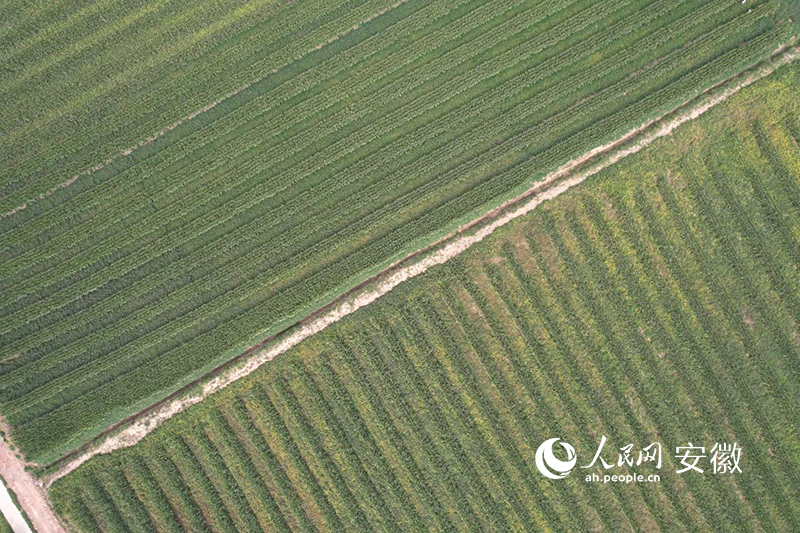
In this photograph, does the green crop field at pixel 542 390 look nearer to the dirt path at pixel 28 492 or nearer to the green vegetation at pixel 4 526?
the dirt path at pixel 28 492

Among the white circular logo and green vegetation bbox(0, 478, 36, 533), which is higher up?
green vegetation bbox(0, 478, 36, 533)

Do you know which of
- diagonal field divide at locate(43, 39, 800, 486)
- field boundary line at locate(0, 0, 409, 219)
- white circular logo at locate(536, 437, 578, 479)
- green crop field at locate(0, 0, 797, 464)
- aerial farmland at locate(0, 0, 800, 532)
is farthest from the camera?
field boundary line at locate(0, 0, 409, 219)

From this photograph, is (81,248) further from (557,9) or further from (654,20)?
(654,20)

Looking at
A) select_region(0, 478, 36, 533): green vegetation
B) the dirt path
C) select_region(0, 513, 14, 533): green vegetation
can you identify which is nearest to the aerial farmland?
the dirt path

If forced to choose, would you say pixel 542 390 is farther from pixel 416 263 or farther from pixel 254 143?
pixel 254 143

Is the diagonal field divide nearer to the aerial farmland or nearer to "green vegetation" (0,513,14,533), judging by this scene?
the aerial farmland

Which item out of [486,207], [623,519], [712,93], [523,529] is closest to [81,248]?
[486,207]

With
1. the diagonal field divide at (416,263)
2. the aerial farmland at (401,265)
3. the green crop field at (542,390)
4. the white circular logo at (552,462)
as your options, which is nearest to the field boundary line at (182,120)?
the aerial farmland at (401,265)
